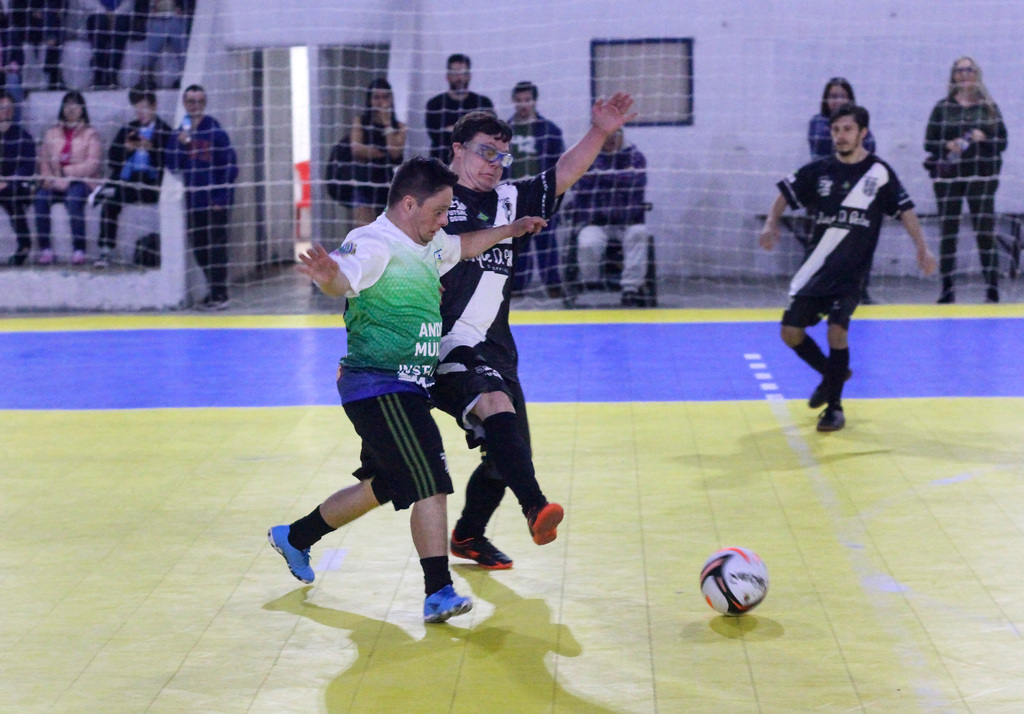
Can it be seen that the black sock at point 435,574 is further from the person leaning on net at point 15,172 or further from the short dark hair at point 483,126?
the person leaning on net at point 15,172

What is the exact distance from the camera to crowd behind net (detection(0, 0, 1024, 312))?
13703 millimetres

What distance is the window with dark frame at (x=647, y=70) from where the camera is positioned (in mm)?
14078

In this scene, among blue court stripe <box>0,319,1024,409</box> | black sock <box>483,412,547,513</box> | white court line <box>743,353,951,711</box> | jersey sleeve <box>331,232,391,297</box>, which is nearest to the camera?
white court line <box>743,353,951,711</box>

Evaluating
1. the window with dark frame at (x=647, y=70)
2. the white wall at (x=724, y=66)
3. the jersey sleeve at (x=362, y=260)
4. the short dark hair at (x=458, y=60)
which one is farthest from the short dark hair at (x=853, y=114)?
the window with dark frame at (x=647, y=70)

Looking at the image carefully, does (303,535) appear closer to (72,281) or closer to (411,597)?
(411,597)

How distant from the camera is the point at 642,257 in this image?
1245 centimetres

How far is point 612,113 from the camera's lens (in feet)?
16.9

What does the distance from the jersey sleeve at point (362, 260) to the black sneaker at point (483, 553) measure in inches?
49.3

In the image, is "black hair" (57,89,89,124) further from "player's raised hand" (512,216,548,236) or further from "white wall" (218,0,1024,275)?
"player's raised hand" (512,216,548,236)

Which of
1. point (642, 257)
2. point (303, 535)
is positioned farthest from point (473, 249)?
point (642, 257)

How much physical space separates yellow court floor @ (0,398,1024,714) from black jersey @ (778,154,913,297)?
2.83 ft

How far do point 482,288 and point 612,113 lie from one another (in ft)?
3.15

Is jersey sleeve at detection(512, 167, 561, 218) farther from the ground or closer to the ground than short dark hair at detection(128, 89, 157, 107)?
closer to the ground

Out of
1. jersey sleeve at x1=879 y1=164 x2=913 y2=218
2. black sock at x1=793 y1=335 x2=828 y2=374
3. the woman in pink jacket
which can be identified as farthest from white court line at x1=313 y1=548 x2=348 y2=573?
the woman in pink jacket
